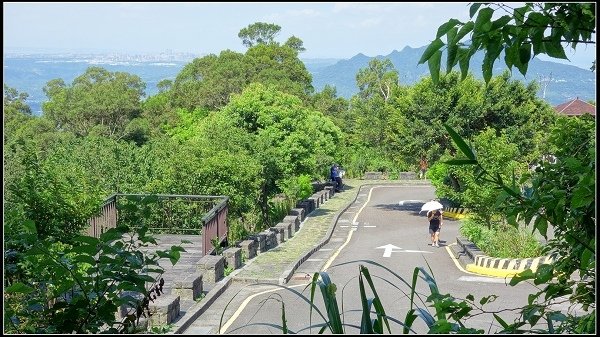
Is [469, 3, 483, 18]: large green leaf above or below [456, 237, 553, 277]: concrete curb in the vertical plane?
above

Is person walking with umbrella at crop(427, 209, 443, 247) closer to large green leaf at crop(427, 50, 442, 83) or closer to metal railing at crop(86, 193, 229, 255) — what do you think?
metal railing at crop(86, 193, 229, 255)

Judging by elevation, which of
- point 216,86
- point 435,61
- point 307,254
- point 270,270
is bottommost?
point 307,254

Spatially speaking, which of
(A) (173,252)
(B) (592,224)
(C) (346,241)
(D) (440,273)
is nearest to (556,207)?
(B) (592,224)

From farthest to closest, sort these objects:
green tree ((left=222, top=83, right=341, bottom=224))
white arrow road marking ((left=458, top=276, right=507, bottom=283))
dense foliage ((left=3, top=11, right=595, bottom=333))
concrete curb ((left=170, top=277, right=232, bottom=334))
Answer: green tree ((left=222, top=83, right=341, bottom=224))
white arrow road marking ((left=458, top=276, right=507, bottom=283))
concrete curb ((left=170, top=277, right=232, bottom=334))
dense foliage ((left=3, top=11, right=595, bottom=333))

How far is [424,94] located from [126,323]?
28.4 m

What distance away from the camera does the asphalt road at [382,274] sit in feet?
43.0

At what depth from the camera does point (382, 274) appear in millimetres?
17969

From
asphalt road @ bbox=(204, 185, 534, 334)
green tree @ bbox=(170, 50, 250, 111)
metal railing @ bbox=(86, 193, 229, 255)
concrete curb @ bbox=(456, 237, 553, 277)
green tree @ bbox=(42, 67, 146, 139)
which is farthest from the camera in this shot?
green tree @ bbox=(42, 67, 146, 139)

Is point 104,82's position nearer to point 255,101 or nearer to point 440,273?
point 255,101

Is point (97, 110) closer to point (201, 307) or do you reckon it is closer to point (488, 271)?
point (488, 271)

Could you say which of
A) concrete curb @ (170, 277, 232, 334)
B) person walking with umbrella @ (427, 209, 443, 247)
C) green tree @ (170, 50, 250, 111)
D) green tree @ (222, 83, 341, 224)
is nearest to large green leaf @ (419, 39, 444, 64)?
concrete curb @ (170, 277, 232, 334)

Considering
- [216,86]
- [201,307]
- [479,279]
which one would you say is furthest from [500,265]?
[216,86]

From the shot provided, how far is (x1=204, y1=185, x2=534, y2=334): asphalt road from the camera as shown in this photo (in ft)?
43.0

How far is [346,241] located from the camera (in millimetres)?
24531
